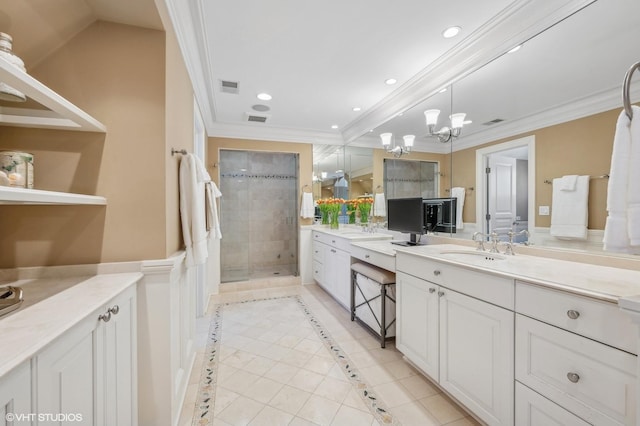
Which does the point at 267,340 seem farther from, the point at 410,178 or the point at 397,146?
the point at 397,146

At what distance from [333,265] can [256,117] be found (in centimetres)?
233

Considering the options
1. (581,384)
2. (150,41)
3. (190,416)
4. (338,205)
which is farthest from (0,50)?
(338,205)

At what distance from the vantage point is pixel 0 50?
1.00 meters

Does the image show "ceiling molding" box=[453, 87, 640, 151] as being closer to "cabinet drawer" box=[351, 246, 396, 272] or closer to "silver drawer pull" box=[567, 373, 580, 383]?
"cabinet drawer" box=[351, 246, 396, 272]

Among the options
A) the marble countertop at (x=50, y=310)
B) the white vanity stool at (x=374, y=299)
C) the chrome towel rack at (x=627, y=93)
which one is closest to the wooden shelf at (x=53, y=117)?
the marble countertop at (x=50, y=310)

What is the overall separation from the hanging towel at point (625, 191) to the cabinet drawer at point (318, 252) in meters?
3.17

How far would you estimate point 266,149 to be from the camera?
428 cm

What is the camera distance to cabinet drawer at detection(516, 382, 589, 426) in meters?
1.08

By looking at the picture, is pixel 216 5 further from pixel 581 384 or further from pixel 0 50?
pixel 581 384

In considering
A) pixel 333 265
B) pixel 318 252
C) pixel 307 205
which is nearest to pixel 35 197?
pixel 333 265

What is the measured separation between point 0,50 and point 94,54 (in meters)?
0.44

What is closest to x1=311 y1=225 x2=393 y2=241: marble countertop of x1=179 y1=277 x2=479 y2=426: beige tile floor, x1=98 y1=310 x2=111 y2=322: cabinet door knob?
x1=179 y1=277 x2=479 y2=426: beige tile floor

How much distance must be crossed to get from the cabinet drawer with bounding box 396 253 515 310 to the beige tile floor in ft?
2.58

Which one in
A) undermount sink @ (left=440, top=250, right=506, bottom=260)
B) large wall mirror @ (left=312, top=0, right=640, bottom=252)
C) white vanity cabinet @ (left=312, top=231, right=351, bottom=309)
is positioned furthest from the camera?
white vanity cabinet @ (left=312, top=231, right=351, bottom=309)
